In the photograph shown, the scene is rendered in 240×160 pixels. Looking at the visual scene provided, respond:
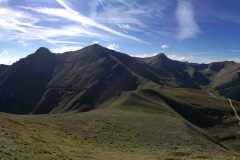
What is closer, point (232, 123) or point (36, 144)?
point (36, 144)

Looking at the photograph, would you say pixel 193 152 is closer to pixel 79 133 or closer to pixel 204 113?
pixel 79 133

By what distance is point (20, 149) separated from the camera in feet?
106

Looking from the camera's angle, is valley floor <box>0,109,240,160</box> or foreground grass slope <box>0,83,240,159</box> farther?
foreground grass slope <box>0,83,240,159</box>

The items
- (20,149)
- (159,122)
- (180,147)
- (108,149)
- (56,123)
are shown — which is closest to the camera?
(20,149)

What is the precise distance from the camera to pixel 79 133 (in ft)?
194

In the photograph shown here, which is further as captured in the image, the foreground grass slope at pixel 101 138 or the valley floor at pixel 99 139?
the foreground grass slope at pixel 101 138

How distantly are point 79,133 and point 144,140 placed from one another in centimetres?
1320

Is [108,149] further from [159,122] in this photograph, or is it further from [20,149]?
[159,122]

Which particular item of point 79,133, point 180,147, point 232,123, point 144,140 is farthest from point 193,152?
point 232,123

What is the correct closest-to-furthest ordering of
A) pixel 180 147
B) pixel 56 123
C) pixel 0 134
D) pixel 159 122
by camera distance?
pixel 0 134
pixel 180 147
pixel 56 123
pixel 159 122

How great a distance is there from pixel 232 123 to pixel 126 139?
86.7 meters

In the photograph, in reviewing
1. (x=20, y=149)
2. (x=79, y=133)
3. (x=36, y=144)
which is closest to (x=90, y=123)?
(x=79, y=133)

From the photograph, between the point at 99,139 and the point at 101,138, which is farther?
the point at 101,138

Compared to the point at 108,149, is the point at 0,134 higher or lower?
higher
